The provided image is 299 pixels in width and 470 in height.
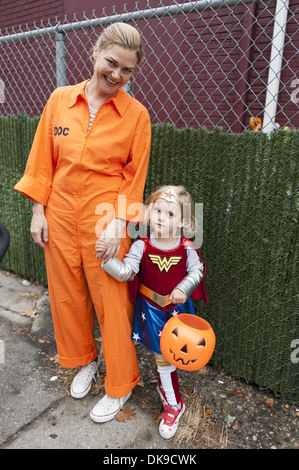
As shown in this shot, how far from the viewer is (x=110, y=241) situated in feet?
6.61

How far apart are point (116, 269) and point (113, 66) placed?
3.48ft

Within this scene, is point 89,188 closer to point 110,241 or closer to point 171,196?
point 110,241

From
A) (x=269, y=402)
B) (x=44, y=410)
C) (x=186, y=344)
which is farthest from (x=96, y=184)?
(x=269, y=402)

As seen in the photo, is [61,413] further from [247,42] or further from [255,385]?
[247,42]

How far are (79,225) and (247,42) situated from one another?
428cm

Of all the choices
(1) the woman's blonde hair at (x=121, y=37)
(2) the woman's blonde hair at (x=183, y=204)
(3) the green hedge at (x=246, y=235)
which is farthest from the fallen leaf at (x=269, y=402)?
(1) the woman's blonde hair at (x=121, y=37)

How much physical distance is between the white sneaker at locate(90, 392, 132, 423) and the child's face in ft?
3.75

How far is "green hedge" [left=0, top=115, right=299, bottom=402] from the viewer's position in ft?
7.67

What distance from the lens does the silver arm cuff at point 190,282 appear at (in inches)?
81.0

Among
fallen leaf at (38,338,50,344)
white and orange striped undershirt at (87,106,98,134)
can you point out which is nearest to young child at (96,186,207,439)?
white and orange striped undershirt at (87,106,98,134)

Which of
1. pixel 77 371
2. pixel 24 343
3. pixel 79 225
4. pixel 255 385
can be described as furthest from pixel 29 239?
pixel 255 385

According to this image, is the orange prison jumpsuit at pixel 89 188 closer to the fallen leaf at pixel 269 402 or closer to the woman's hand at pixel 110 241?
the woman's hand at pixel 110 241

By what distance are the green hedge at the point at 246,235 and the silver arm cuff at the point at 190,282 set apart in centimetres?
54

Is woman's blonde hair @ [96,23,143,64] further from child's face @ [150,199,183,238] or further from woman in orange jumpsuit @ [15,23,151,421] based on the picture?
child's face @ [150,199,183,238]
